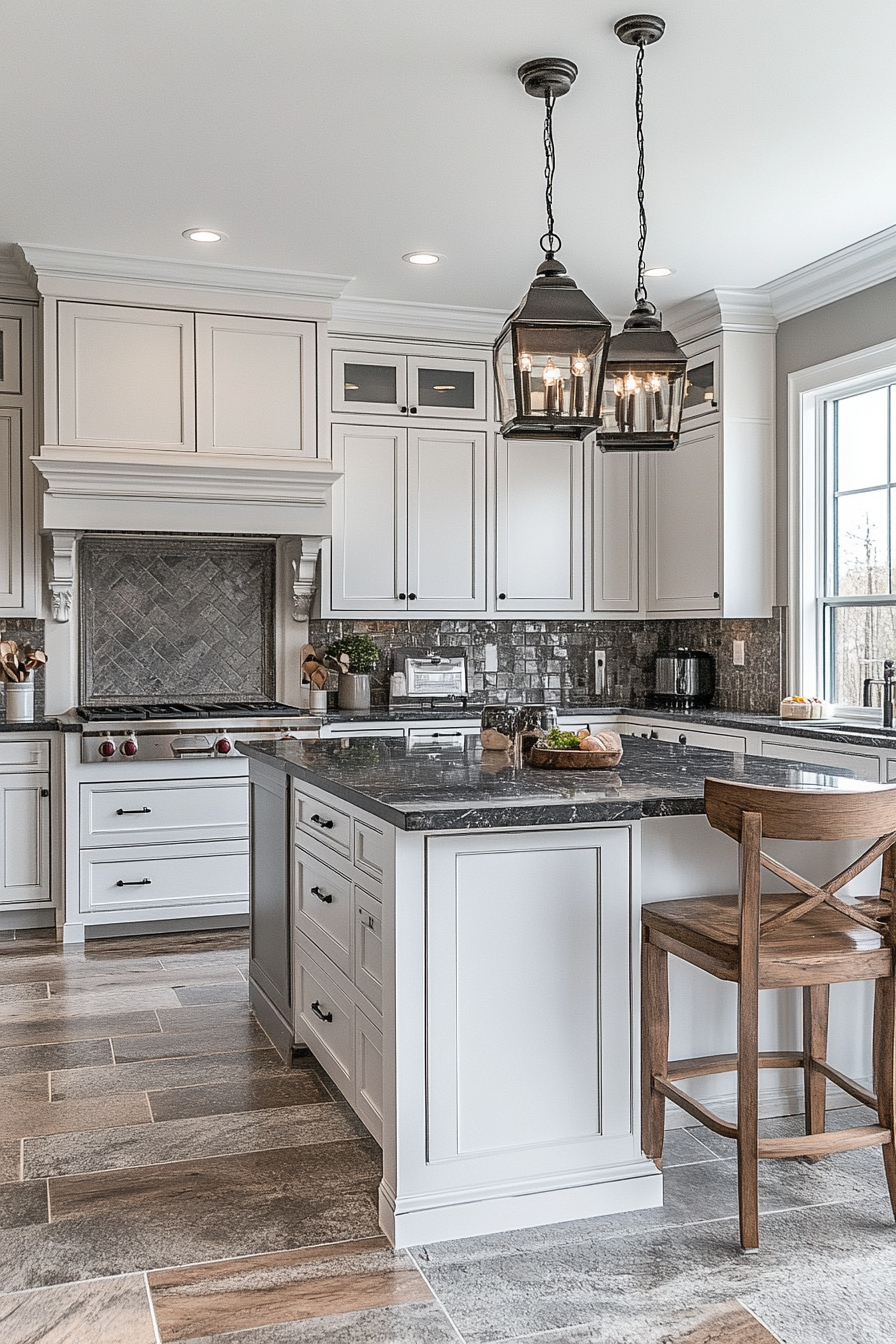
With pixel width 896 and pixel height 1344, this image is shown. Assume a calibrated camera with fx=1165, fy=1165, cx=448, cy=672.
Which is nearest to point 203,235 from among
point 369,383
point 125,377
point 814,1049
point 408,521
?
point 125,377

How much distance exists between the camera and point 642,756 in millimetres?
3223

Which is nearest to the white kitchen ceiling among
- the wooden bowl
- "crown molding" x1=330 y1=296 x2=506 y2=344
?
"crown molding" x1=330 y1=296 x2=506 y2=344

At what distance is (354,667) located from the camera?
554 centimetres

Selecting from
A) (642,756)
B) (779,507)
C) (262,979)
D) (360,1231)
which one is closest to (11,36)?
(642,756)

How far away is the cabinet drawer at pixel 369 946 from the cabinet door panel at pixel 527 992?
18cm

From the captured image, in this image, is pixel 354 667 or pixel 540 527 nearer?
pixel 354 667

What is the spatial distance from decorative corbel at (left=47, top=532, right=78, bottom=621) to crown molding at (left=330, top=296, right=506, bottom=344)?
1.56 m

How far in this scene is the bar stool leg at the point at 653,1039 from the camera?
251 cm

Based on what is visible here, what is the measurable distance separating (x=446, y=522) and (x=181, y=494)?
1.30 metres

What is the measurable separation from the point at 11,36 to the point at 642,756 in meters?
2.53

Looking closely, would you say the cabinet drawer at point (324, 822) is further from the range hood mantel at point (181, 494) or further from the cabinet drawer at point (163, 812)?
the range hood mantel at point (181, 494)

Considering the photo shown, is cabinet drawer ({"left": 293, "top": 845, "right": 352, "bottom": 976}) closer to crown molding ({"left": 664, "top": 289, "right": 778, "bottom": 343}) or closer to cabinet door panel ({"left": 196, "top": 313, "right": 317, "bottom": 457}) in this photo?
cabinet door panel ({"left": 196, "top": 313, "right": 317, "bottom": 457})

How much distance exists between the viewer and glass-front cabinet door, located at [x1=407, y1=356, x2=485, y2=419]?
5523mm

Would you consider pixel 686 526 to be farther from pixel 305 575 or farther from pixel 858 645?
pixel 305 575
